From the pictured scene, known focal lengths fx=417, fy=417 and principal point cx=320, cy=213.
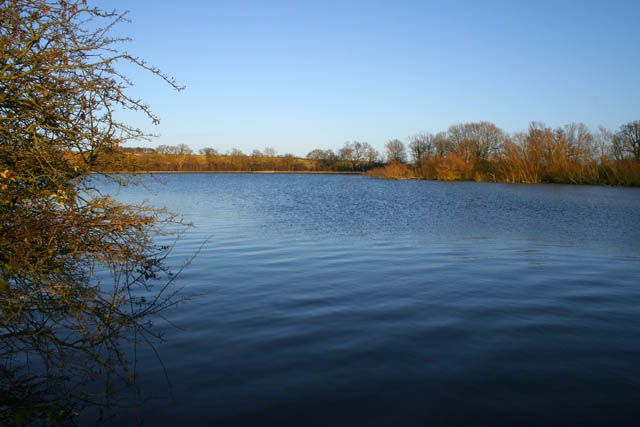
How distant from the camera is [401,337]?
536cm

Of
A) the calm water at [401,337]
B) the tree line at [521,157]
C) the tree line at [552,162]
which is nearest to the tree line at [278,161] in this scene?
the tree line at [521,157]

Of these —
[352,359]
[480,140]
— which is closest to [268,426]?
[352,359]

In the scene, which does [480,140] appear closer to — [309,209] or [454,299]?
[309,209]

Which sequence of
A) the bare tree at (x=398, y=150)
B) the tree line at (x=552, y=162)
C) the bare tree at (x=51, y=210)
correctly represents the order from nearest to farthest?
the bare tree at (x=51, y=210), the tree line at (x=552, y=162), the bare tree at (x=398, y=150)

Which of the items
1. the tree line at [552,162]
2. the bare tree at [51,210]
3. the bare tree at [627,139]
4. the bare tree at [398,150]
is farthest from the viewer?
the bare tree at [398,150]

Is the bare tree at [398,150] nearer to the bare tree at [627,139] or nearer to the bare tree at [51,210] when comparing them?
the bare tree at [627,139]

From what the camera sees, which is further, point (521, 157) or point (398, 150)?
point (398, 150)

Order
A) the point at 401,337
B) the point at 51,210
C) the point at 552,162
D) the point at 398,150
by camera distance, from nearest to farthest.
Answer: the point at 51,210, the point at 401,337, the point at 552,162, the point at 398,150

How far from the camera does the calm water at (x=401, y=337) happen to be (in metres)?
3.84

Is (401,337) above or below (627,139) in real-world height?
below

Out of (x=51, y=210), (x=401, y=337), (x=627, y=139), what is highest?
(x=627, y=139)

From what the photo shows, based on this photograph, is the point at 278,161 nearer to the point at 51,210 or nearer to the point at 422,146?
the point at 422,146

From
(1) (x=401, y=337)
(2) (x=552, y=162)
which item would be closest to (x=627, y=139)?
(2) (x=552, y=162)

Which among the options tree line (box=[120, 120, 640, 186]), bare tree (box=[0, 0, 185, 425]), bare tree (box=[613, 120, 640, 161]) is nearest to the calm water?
bare tree (box=[0, 0, 185, 425])
